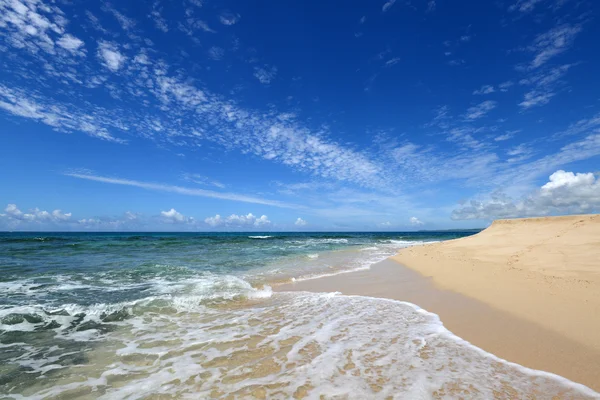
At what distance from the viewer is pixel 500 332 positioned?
14.7 feet

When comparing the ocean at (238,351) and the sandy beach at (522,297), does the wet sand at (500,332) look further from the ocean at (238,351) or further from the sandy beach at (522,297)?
the ocean at (238,351)

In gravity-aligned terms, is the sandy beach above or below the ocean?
above

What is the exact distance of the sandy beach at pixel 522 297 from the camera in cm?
372

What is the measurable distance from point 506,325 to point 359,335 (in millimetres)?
2554

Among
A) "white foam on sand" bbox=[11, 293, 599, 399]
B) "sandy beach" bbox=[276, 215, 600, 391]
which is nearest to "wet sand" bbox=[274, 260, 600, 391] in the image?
"sandy beach" bbox=[276, 215, 600, 391]

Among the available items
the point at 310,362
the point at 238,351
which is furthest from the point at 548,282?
the point at 238,351

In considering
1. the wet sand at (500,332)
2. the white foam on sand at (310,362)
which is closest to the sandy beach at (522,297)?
the wet sand at (500,332)

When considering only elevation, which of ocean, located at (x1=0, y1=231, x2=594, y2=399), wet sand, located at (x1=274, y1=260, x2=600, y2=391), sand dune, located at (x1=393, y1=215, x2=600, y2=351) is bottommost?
ocean, located at (x1=0, y1=231, x2=594, y2=399)

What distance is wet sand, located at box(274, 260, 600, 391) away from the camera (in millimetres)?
3355

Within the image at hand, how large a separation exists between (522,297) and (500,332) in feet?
Answer: 7.43

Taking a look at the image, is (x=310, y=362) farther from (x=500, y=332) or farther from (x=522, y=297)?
(x=522, y=297)

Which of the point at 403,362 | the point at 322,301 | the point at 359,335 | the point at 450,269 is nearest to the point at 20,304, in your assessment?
the point at 322,301

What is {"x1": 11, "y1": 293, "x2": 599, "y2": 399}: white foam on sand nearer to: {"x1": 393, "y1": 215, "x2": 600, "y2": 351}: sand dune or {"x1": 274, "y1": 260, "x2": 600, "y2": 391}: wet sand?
{"x1": 274, "y1": 260, "x2": 600, "y2": 391}: wet sand

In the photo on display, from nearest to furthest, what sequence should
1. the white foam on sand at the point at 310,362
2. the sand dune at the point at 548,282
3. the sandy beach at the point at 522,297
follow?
the white foam on sand at the point at 310,362, the sandy beach at the point at 522,297, the sand dune at the point at 548,282
